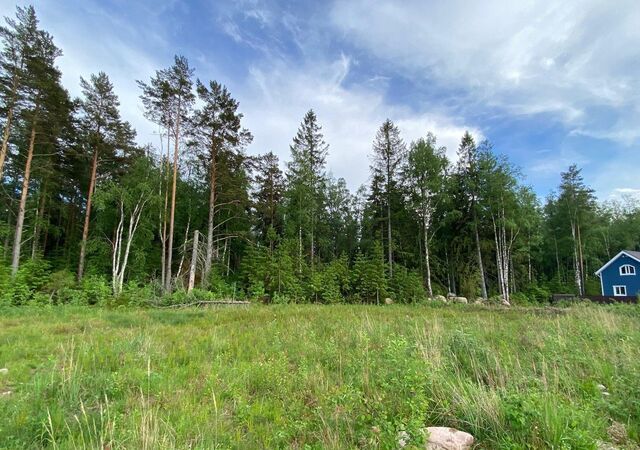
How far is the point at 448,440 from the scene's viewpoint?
2.46 m

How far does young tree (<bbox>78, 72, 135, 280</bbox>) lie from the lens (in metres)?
17.9

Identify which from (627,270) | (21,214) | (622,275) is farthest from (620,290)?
(21,214)

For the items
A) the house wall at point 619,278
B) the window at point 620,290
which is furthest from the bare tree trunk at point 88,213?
the window at point 620,290

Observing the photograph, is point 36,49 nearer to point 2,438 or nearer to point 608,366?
point 2,438

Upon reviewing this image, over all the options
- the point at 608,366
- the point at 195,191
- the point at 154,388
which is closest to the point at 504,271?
the point at 608,366

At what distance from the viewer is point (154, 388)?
151 inches

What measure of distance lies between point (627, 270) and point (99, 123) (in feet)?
137

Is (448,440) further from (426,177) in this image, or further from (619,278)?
(619,278)

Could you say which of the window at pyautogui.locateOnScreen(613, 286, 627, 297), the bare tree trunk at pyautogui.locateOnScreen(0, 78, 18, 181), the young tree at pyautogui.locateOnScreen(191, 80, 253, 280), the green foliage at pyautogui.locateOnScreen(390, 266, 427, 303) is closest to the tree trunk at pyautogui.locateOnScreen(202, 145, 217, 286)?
the young tree at pyautogui.locateOnScreen(191, 80, 253, 280)

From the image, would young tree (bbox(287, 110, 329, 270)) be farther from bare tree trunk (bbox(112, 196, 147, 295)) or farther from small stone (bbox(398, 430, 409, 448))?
small stone (bbox(398, 430, 409, 448))

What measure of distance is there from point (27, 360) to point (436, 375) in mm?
6776

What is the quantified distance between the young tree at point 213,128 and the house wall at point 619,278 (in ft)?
109

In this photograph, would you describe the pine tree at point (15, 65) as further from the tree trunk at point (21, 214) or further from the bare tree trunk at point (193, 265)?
the bare tree trunk at point (193, 265)

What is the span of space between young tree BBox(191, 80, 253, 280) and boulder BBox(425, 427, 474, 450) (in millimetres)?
17947
